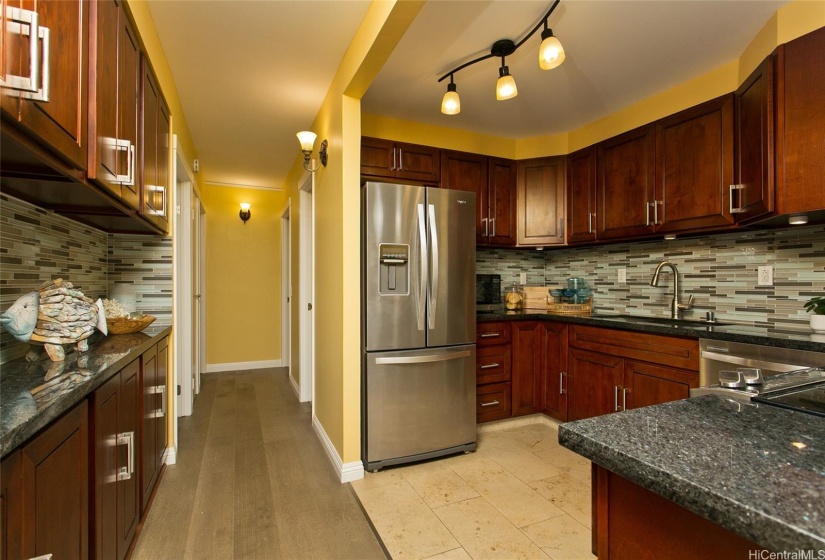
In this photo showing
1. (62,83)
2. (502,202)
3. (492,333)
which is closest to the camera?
(62,83)

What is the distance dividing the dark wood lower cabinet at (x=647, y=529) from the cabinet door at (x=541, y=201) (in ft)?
9.76

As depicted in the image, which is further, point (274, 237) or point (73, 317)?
point (274, 237)

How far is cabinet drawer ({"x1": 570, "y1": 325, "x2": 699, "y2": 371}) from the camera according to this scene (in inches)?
85.2

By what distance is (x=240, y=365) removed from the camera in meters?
5.16

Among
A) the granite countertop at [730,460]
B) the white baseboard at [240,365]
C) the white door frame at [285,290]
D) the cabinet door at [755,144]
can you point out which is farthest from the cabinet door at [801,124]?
the white baseboard at [240,365]

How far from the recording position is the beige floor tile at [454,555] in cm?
162

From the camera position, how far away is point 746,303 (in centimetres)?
242

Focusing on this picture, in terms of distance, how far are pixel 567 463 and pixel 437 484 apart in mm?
884

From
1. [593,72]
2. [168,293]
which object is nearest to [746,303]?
[593,72]

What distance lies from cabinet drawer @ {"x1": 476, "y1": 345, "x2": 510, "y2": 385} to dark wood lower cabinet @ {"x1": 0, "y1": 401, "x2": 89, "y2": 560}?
2.37 m

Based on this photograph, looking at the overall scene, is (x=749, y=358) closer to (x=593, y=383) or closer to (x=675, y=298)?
(x=675, y=298)

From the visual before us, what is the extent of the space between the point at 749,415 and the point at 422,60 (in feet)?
7.78

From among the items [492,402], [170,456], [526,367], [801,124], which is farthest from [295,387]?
[801,124]

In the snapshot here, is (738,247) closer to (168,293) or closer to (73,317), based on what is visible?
(73,317)
